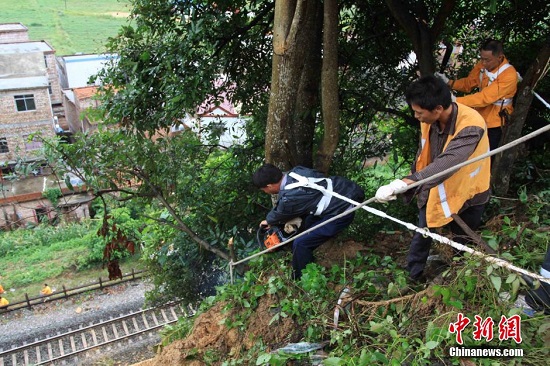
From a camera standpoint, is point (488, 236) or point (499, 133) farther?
point (499, 133)

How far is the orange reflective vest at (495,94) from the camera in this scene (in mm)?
4758

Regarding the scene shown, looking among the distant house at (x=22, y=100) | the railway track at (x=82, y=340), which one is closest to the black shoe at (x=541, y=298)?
the railway track at (x=82, y=340)

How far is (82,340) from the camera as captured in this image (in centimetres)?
1219

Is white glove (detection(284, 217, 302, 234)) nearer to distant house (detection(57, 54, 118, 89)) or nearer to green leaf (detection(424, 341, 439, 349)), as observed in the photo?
green leaf (detection(424, 341, 439, 349))

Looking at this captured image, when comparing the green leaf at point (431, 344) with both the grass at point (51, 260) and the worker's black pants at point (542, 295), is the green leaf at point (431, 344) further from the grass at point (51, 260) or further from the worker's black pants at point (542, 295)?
the grass at point (51, 260)

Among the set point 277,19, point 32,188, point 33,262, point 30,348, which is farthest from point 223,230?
point 32,188

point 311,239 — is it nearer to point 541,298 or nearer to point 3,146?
point 541,298

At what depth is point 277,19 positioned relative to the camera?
4707mm

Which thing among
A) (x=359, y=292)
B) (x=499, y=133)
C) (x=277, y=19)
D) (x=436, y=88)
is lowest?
(x=359, y=292)

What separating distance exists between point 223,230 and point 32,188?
60.8 ft

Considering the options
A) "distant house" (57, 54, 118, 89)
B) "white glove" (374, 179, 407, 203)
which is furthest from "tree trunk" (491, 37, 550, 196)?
"distant house" (57, 54, 118, 89)

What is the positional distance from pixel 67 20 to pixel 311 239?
54.8 meters

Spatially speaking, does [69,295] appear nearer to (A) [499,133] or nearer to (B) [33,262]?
(B) [33,262]

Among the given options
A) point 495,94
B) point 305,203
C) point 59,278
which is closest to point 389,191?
point 305,203
